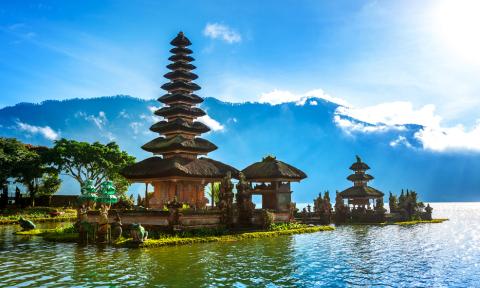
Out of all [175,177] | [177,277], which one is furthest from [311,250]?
[175,177]

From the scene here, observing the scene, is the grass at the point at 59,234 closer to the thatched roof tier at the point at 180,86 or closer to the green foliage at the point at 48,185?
the thatched roof tier at the point at 180,86

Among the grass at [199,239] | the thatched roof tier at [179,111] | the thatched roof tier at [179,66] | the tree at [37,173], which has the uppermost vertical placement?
the thatched roof tier at [179,66]

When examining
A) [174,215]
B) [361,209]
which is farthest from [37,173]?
[361,209]

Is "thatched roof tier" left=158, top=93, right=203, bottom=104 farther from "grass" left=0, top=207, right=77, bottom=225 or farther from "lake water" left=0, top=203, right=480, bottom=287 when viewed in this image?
"grass" left=0, top=207, right=77, bottom=225

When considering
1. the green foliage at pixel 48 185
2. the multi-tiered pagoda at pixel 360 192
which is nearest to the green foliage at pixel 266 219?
the multi-tiered pagoda at pixel 360 192

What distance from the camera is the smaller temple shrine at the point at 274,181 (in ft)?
134

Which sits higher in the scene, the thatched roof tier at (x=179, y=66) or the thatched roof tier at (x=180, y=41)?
the thatched roof tier at (x=180, y=41)

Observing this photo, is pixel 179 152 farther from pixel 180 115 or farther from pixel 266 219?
pixel 266 219

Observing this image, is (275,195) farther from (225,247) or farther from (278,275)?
(278,275)

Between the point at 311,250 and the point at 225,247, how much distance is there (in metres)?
5.20

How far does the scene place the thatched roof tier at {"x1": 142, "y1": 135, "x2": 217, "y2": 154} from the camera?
129ft

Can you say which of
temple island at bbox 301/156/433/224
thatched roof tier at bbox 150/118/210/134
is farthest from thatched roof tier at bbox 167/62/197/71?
temple island at bbox 301/156/433/224

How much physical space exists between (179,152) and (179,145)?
1.25m

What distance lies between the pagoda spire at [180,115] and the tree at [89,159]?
70.1ft
